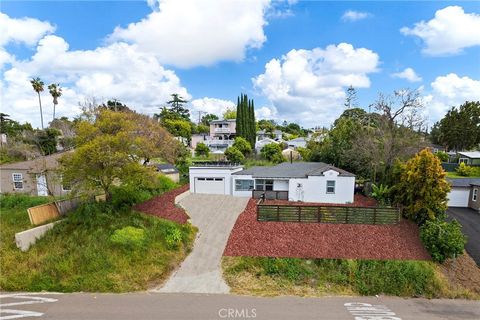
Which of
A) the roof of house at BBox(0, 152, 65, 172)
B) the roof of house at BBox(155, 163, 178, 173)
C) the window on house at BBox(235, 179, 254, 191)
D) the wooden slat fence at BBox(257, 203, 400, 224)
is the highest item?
the roof of house at BBox(0, 152, 65, 172)

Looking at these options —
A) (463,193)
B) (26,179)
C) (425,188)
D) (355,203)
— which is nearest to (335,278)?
(425,188)

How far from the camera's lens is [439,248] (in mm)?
12602

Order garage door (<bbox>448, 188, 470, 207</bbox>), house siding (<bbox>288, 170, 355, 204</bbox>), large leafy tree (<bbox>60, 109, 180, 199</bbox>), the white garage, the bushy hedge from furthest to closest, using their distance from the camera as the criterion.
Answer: the white garage < garage door (<bbox>448, 188, 470, 207</bbox>) < house siding (<bbox>288, 170, 355, 204</bbox>) < large leafy tree (<bbox>60, 109, 180, 199</bbox>) < the bushy hedge

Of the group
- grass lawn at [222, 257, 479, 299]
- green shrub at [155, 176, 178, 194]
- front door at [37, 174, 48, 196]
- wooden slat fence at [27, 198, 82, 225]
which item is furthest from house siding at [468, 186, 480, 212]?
front door at [37, 174, 48, 196]

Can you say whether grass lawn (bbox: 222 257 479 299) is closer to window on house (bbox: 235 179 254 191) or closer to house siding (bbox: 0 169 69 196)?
window on house (bbox: 235 179 254 191)

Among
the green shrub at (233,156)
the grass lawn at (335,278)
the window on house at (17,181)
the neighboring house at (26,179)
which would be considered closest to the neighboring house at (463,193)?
the grass lawn at (335,278)

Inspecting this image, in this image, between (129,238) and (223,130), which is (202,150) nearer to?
(223,130)

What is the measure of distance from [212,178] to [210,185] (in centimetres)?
70

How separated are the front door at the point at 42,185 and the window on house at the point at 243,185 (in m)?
17.2

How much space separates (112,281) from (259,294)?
6600mm

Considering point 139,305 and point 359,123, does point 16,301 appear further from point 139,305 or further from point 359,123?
point 359,123

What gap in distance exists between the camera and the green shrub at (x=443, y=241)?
1226cm

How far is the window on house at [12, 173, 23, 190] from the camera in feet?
75.3

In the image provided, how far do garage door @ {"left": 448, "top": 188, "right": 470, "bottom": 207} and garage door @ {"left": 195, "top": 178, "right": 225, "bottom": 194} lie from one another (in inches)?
732
